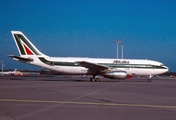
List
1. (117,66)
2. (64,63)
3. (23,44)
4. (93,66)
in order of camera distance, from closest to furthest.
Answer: (93,66) → (23,44) → (64,63) → (117,66)

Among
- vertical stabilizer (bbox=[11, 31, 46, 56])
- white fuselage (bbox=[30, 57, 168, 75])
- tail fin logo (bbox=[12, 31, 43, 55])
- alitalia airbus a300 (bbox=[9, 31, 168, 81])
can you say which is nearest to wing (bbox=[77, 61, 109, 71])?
alitalia airbus a300 (bbox=[9, 31, 168, 81])

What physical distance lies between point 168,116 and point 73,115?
292 cm

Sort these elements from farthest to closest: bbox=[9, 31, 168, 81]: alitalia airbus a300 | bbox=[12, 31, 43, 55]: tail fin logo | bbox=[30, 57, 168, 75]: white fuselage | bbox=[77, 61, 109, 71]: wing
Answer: bbox=[30, 57, 168, 75]: white fuselage < bbox=[12, 31, 43, 55]: tail fin logo < bbox=[9, 31, 168, 81]: alitalia airbus a300 < bbox=[77, 61, 109, 71]: wing

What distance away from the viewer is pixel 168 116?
743 cm

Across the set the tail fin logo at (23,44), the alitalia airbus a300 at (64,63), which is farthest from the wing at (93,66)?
→ the tail fin logo at (23,44)

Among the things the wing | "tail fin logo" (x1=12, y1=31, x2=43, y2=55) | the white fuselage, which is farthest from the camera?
the white fuselage

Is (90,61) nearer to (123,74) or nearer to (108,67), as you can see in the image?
(108,67)

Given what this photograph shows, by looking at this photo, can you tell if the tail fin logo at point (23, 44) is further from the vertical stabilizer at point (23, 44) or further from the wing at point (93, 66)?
the wing at point (93, 66)

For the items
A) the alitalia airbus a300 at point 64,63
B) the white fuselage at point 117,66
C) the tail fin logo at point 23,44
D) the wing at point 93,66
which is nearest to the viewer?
the wing at point 93,66

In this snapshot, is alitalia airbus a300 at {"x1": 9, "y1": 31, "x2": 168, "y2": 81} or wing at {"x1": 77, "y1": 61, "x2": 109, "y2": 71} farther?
alitalia airbus a300 at {"x1": 9, "y1": 31, "x2": 168, "y2": 81}

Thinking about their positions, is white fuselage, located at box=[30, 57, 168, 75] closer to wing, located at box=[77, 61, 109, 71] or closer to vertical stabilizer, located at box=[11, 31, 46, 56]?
wing, located at box=[77, 61, 109, 71]

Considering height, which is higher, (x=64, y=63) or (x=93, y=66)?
(x=64, y=63)

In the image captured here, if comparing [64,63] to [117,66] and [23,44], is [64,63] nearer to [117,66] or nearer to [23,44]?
[23,44]

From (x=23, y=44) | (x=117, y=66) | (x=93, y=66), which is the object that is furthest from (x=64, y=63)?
(x=117, y=66)
